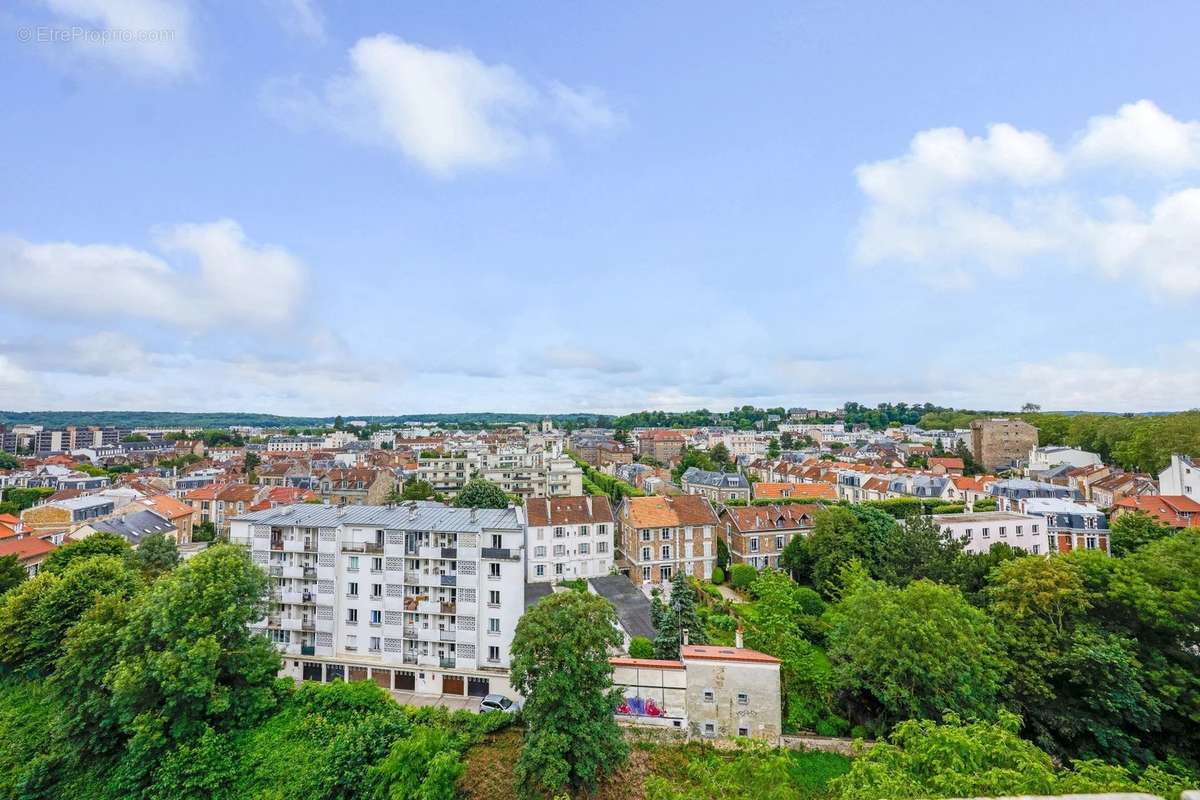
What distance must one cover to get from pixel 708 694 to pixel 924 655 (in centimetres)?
904

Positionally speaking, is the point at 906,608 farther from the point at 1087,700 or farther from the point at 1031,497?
the point at 1031,497

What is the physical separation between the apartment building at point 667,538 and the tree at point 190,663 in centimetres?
2534

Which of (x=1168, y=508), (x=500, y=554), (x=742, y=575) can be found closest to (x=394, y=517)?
(x=500, y=554)

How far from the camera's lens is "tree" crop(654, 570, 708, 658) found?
28.3 m

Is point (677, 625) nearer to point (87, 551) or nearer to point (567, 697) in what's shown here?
point (567, 697)

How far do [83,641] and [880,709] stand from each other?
37268mm

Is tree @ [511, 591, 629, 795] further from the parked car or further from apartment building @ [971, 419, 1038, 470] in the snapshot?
apartment building @ [971, 419, 1038, 470]

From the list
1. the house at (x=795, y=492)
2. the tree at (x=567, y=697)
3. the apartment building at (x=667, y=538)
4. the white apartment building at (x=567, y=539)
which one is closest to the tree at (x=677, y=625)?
the tree at (x=567, y=697)

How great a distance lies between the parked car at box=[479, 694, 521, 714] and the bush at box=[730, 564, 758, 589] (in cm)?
2127

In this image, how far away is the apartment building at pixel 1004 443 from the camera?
94.5 m

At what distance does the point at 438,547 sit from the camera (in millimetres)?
29719

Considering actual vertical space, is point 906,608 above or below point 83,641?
above

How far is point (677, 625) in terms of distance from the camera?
1126 inches

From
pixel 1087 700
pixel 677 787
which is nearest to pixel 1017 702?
pixel 1087 700
